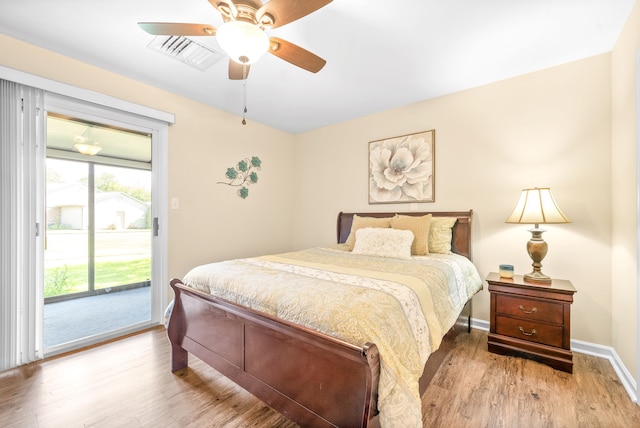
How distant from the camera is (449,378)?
193cm

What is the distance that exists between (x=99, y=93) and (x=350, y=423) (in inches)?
124

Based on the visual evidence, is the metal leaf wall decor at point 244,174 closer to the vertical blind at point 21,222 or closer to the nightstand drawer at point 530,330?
the vertical blind at point 21,222

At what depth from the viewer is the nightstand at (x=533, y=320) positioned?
6.61 ft

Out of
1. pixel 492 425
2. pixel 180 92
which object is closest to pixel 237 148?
pixel 180 92

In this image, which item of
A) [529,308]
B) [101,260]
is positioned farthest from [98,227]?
[529,308]

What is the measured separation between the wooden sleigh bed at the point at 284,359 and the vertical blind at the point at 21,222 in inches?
45.9

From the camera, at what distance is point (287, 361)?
1.38m

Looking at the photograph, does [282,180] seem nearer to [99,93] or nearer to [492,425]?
[99,93]

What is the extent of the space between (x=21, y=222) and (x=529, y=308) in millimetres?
3992

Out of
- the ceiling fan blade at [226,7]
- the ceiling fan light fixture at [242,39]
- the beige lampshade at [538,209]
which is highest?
the ceiling fan blade at [226,7]

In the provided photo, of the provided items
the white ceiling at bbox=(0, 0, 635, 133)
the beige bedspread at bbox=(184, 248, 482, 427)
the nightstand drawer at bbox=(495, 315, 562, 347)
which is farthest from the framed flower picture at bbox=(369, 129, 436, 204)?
the nightstand drawer at bbox=(495, 315, 562, 347)

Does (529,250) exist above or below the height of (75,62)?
below

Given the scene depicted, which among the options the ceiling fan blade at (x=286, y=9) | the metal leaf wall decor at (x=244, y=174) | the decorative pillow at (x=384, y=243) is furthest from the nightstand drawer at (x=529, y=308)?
the metal leaf wall decor at (x=244, y=174)

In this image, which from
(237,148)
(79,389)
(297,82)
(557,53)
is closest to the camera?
(79,389)
